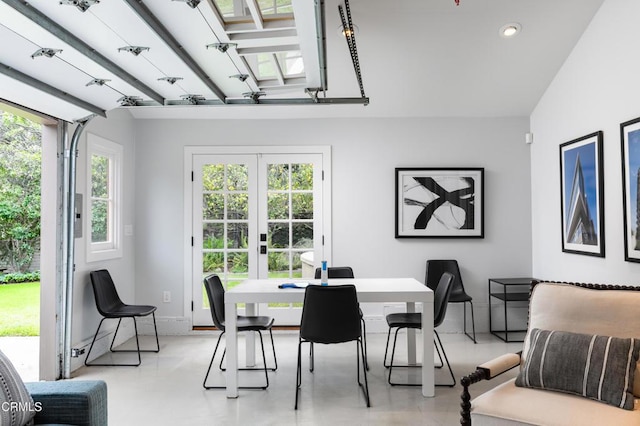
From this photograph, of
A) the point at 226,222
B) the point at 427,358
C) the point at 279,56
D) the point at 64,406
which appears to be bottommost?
the point at 427,358

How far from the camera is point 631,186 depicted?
11.4 ft

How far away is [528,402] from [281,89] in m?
2.67

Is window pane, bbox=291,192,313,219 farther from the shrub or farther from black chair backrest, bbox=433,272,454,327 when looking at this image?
the shrub

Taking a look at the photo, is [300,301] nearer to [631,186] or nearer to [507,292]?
[631,186]

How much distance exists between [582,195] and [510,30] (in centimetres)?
164

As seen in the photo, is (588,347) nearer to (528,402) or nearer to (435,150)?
(528,402)

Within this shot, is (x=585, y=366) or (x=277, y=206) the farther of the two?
(x=277, y=206)

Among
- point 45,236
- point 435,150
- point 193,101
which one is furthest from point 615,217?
point 45,236

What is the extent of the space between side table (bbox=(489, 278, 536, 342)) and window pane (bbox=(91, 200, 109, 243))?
4344 millimetres

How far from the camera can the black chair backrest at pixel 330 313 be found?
3.29 metres

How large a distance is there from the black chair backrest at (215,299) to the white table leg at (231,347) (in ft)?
0.66

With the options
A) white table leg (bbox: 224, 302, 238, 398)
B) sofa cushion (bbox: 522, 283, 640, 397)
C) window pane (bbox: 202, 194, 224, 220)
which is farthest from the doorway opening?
sofa cushion (bbox: 522, 283, 640, 397)

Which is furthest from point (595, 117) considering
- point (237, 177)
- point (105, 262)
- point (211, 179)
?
point (105, 262)

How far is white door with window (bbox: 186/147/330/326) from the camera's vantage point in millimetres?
5516
